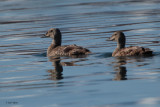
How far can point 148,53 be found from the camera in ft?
47.4

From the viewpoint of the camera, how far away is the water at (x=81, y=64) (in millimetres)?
10144

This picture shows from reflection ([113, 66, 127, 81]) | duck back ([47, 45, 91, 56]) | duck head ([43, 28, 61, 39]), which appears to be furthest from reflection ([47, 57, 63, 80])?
duck head ([43, 28, 61, 39])

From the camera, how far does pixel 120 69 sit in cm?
1288

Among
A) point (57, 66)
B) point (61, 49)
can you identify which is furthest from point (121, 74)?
point (61, 49)

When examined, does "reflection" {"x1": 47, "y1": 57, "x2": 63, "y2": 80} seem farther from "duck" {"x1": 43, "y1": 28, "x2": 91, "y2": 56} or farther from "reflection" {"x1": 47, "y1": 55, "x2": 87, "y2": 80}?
"duck" {"x1": 43, "y1": 28, "x2": 91, "y2": 56}

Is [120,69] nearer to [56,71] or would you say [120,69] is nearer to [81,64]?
[81,64]

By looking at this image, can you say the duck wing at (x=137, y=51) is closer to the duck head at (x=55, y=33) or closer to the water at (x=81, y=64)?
the water at (x=81, y=64)

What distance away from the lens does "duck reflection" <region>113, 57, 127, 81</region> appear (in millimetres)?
11867

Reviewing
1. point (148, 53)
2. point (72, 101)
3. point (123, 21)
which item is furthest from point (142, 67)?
point (123, 21)

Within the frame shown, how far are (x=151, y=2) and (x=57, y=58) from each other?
1854 centimetres

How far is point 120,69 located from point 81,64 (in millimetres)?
1566

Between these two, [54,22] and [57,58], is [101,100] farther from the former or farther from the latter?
[54,22]

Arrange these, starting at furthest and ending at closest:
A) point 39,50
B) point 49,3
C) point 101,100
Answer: point 49,3 < point 39,50 < point 101,100

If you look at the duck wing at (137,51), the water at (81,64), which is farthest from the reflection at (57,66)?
the duck wing at (137,51)
